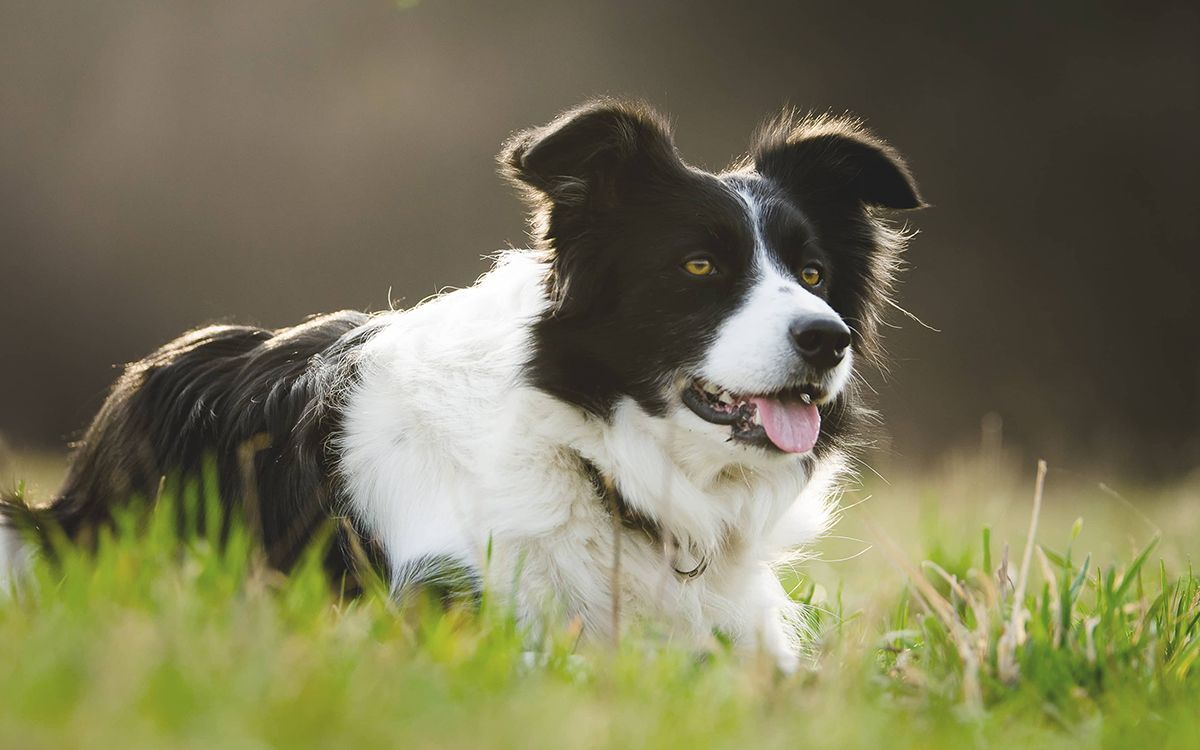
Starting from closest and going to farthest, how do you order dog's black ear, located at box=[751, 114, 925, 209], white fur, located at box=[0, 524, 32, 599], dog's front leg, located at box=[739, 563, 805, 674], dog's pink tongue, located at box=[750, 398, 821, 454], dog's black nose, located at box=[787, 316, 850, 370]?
dog's black nose, located at box=[787, 316, 850, 370] < dog's pink tongue, located at box=[750, 398, 821, 454] < dog's front leg, located at box=[739, 563, 805, 674] < white fur, located at box=[0, 524, 32, 599] < dog's black ear, located at box=[751, 114, 925, 209]

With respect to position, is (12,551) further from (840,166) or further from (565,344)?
(840,166)

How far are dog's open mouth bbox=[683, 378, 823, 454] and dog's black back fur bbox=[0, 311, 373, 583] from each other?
1094 mm

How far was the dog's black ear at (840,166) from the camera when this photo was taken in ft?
12.3

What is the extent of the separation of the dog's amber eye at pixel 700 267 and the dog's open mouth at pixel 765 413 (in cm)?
32

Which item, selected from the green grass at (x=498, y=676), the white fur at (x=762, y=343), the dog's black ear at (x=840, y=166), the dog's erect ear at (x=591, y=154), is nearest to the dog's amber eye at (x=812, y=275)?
the white fur at (x=762, y=343)

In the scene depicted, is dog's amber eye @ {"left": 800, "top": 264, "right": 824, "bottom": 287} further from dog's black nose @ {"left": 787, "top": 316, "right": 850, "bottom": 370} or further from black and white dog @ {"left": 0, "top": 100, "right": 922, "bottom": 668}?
dog's black nose @ {"left": 787, "top": 316, "right": 850, "bottom": 370}

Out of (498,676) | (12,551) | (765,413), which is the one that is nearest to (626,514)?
(765,413)

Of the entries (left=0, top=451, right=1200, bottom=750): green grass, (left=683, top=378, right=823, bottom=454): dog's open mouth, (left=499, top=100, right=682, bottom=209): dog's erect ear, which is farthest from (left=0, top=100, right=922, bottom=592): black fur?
(left=0, top=451, right=1200, bottom=750): green grass

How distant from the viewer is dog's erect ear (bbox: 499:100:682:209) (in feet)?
10.3

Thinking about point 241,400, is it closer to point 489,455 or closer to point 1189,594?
point 489,455

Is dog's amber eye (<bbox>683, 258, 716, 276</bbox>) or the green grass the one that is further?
dog's amber eye (<bbox>683, 258, 716, 276</bbox>)

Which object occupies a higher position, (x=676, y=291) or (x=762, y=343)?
(x=676, y=291)

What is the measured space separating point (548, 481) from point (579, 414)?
241mm

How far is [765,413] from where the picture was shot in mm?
3115
